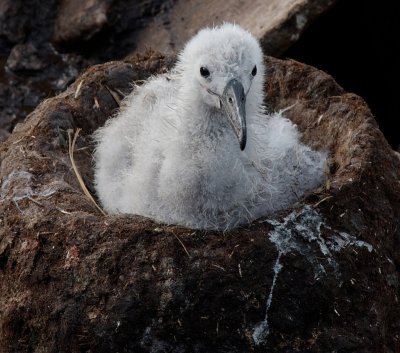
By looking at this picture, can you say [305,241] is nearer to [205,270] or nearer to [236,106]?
[205,270]

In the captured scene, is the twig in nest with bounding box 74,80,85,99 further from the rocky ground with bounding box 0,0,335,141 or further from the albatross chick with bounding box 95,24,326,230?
the rocky ground with bounding box 0,0,335,141

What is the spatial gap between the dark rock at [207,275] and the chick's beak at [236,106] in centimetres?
52

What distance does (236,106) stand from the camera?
14.7ft

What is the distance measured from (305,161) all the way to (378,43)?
291cm

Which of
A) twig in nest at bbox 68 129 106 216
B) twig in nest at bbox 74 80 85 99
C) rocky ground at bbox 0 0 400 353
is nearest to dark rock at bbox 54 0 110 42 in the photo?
twig in nest at bbox 74 80 85 99

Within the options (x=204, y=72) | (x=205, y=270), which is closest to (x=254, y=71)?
(x=204, y=72)

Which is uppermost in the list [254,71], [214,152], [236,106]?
[236,106]

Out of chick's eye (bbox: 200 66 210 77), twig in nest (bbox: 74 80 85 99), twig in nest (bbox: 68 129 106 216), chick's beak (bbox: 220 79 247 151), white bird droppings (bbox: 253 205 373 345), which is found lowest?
white bird droppings (bbox: 253 205 373 345)

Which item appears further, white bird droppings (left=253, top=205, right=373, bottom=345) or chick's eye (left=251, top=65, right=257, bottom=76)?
chick's eye (left=251, top=65, right=257, bottom=76)

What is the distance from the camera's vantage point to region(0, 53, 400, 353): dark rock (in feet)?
14.6

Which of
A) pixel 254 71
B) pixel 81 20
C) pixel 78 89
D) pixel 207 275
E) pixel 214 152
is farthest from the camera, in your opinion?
pixel 81 20

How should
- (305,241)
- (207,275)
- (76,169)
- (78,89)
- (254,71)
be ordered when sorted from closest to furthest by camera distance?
(207,275) → (305,241) → (254,71) → (76,169) → (78,89)

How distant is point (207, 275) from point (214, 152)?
26.4 inches

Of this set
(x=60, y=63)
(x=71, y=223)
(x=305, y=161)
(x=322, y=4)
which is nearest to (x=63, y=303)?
(x=71, y=223)
